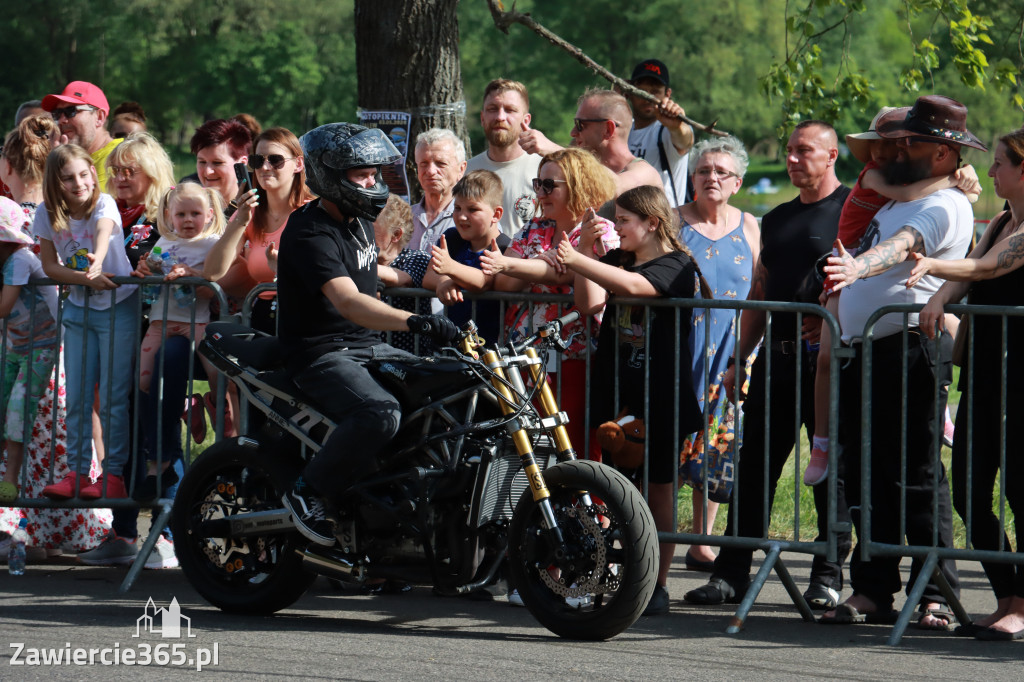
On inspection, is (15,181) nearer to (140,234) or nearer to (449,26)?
(140,234)

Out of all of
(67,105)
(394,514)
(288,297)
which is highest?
(67,105)

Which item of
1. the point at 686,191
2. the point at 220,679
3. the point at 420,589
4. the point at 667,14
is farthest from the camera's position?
the point at 667,14

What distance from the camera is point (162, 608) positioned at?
630 centimetres

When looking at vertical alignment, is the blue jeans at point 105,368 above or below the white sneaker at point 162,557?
above

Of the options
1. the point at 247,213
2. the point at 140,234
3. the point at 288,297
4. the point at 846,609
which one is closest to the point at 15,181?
the point at 140,234

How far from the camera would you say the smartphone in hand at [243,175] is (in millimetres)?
7075

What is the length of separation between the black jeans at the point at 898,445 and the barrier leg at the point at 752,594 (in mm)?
398

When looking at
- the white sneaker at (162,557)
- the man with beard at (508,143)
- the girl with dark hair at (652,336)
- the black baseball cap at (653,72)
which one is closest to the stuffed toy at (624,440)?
the girl with dark hair at (652,336)

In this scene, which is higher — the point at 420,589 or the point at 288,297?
the point at 288,297

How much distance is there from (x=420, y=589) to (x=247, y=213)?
1.96m

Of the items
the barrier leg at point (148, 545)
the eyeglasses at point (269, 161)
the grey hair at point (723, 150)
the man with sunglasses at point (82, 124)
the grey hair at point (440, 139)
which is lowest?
the barrier leg at point (148, 545)

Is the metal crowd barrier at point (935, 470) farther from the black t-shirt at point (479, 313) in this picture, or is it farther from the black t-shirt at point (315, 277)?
the black t-shirt at point (315, 277)

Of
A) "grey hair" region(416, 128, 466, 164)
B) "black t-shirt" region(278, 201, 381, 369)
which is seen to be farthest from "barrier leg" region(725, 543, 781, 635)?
"grey hair" region(416, 128, 466, 164)

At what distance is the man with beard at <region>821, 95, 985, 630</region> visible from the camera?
19.8 feet
